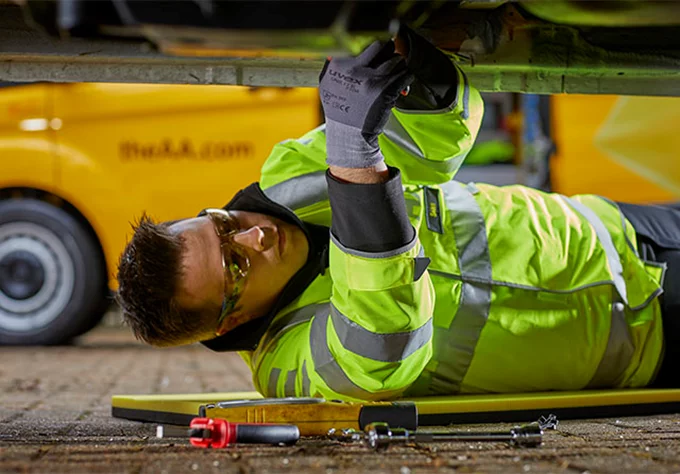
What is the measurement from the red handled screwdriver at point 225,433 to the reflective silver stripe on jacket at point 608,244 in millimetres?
1004

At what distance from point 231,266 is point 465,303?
1.79 ft

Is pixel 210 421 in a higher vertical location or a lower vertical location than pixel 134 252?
lower

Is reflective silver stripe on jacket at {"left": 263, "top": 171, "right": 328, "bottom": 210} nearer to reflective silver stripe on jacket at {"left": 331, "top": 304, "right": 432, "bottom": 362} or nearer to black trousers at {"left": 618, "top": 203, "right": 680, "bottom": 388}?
reflective silver stripe on jacket at {"left": 331, "top": 304, "right": 432, "bottom": 362}

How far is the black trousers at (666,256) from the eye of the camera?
234 centimetres

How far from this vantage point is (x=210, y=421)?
1.63m

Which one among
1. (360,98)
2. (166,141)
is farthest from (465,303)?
(166,141)

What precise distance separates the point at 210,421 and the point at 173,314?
560mm

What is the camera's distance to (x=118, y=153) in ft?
15.8

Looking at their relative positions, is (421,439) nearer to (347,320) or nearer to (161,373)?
(347,320)

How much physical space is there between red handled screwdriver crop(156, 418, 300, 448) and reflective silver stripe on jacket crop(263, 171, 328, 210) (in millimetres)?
741

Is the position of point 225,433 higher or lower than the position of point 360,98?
lower

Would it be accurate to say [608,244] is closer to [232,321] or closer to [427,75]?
[427,75]

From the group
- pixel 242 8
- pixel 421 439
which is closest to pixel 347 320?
pixel 421 439

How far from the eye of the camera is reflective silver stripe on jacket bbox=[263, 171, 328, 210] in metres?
2.27
